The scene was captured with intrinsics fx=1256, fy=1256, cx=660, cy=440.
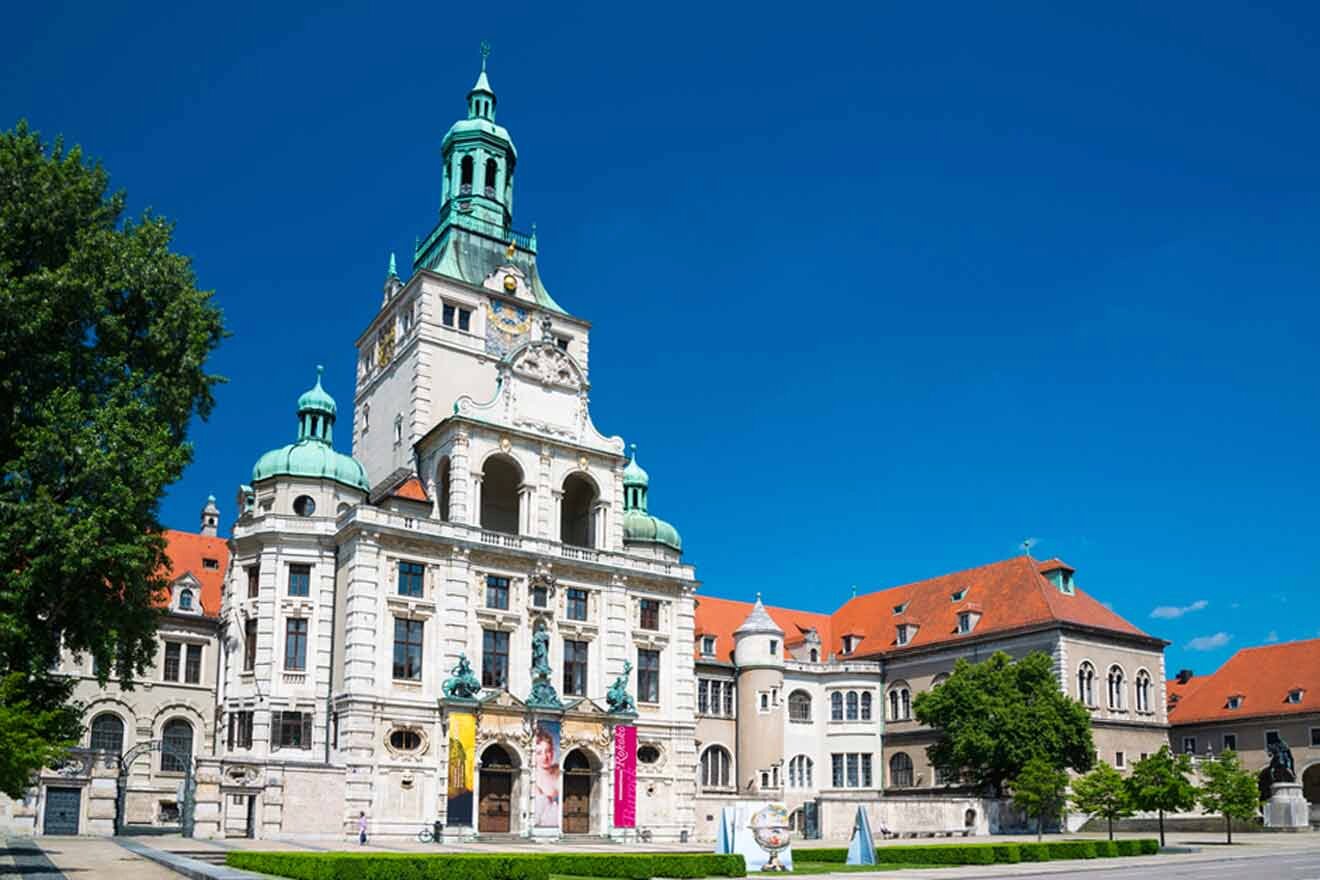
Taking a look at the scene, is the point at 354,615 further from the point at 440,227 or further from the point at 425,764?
the point at 440,227

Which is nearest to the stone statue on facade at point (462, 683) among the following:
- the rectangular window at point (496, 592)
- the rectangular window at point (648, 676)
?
the rectangular window at point (496, 592)

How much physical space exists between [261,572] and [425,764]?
446 inches

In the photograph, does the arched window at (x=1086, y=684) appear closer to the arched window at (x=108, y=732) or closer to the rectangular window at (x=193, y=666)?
the rectangular window at (x=193, y=666)

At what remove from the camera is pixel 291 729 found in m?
54.8

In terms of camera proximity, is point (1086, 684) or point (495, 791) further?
point (1086, 684)

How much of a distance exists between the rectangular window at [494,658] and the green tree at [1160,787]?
27.9 metres

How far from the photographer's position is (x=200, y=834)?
46.9m

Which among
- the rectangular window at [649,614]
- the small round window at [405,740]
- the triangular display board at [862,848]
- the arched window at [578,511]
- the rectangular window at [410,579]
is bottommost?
the triangular display board at [862,848]

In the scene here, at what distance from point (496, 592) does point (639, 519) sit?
1556 centimetres

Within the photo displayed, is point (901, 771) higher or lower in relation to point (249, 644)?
lower

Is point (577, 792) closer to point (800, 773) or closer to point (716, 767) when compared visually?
point (716, 767)

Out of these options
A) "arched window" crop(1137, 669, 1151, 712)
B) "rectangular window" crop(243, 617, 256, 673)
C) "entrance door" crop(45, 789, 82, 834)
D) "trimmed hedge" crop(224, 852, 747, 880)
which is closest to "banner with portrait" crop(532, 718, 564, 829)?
"rectangular window" crop(243, 617, 256, 673)

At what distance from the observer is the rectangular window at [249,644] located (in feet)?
182

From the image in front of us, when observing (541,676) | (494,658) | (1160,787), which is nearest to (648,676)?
(541,676)
